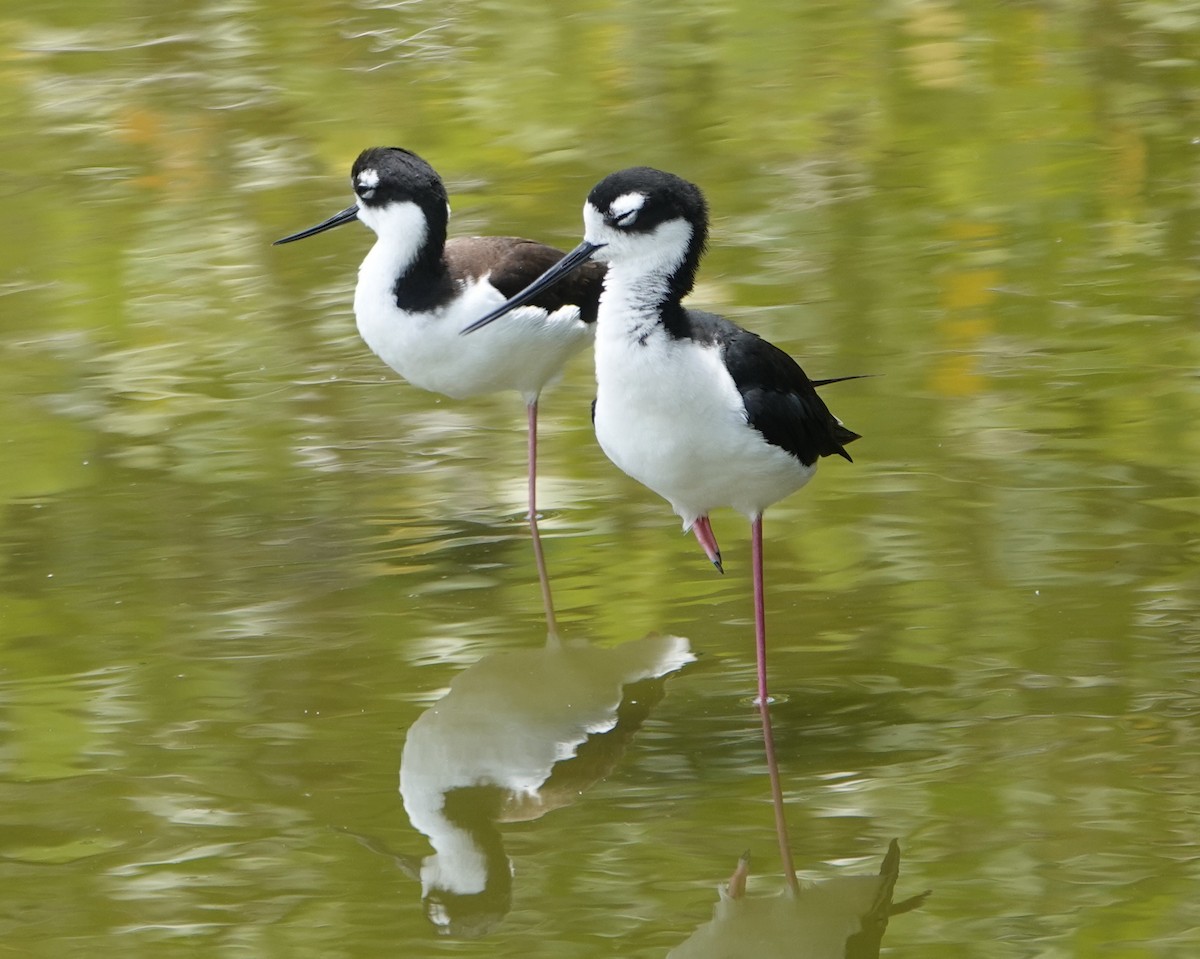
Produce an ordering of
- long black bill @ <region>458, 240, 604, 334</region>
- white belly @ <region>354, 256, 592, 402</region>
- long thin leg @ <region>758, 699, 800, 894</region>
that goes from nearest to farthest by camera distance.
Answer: long thin leg @ <region>758, 699, 800, 894</region> → long black bill @ <region>458, 240, 604, 334</region> → white belly @ <region>354, 256, 592, 402</region>

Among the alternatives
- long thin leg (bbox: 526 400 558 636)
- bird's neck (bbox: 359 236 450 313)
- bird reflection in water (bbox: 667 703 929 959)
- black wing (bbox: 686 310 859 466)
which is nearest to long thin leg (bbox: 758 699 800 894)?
bird reflection in water (bbox: 667 703 929 959)

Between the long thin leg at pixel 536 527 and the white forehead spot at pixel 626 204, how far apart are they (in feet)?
4.77

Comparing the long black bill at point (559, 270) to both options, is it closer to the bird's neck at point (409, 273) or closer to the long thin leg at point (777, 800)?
the bird's neck at point (409, 273)

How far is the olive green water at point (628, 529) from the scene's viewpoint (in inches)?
176

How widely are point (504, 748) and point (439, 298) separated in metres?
1.78

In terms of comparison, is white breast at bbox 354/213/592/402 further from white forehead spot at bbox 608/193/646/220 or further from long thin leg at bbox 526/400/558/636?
white forehead spot at bbox 608/193/646/220

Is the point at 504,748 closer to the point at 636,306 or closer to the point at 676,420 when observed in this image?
the point at 676,420

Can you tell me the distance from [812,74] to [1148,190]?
2.79 metres

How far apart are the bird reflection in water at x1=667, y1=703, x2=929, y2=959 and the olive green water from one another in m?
0.05

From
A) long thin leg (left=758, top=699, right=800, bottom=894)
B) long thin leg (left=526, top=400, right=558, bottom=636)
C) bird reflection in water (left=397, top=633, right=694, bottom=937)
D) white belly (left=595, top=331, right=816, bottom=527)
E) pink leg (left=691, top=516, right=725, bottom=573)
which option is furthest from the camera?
long thin leg (left=526, top=400, right=558, bottom=636)

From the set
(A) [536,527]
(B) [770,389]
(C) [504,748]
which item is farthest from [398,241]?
(C) [504,748]

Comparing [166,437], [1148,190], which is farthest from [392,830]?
[1148,190]

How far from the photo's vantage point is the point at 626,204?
16.0ft

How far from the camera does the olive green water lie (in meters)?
4.48
